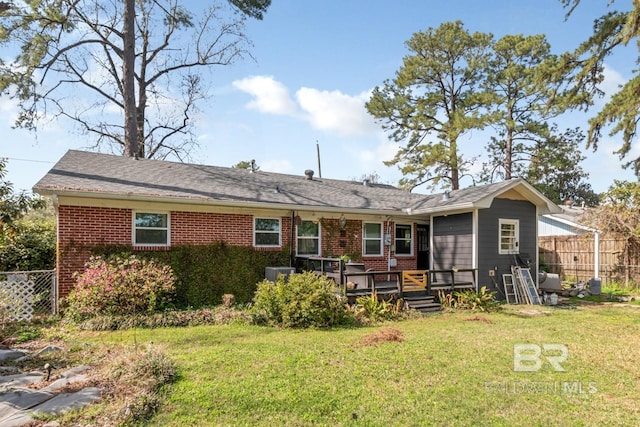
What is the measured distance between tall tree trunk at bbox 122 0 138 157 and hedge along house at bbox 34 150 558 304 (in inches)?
175

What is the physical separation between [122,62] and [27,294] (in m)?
14.0

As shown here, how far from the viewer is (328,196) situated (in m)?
13.1

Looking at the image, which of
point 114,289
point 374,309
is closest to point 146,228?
point 114,289

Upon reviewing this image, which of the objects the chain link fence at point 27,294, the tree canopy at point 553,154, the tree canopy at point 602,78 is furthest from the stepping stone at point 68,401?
the tree canopy at point 553,154

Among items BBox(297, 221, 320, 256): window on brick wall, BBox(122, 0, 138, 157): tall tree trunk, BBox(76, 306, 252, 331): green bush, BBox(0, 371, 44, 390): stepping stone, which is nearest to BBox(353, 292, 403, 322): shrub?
BBox(76, 306, 252, 331): green bush

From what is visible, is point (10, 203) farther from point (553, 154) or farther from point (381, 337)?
point (553, 154)

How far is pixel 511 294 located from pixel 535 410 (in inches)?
345

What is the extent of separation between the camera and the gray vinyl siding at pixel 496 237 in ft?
37.7

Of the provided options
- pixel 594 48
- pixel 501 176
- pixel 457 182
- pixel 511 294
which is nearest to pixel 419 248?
pixel 511 294

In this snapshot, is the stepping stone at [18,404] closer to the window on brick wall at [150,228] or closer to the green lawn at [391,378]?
the green lawn at [391,378]

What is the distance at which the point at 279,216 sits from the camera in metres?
11.4

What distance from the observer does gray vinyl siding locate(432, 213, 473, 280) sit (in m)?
11.7

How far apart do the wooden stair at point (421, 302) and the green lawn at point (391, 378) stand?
2.05 meters

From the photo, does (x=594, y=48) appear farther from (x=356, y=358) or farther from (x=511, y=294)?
(x=356, y=358)
